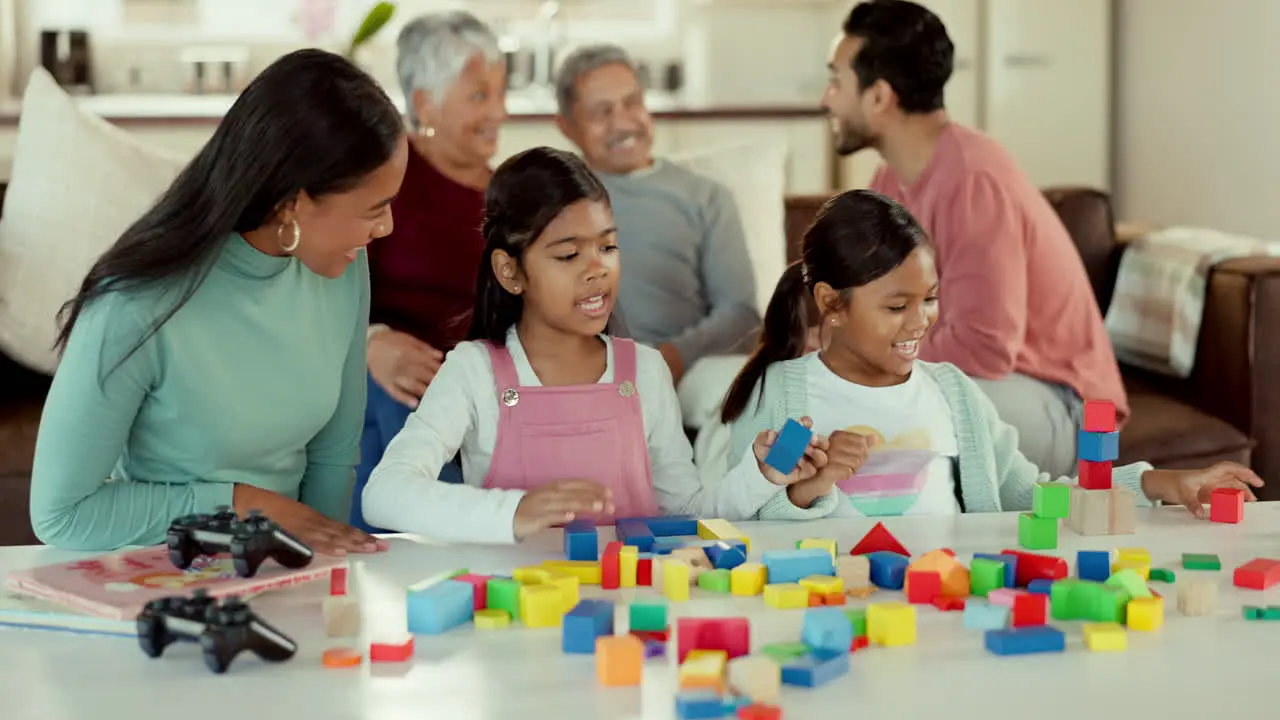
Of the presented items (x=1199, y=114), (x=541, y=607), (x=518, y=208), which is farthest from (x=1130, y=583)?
(x=1199, y=114)

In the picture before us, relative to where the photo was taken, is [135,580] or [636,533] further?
[636,533]

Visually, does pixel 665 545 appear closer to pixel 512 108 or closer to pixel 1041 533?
pixel 1041 533

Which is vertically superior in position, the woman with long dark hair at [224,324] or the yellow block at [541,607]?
the woman with long dark hair at [224,324]

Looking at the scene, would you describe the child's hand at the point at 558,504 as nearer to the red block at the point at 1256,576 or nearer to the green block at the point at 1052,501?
the green block at the point at 1052,501

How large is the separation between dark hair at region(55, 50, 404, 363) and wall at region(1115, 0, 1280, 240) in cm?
405

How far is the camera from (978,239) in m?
2.67

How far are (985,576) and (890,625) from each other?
0.18 metres

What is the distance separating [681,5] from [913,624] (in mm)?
5423

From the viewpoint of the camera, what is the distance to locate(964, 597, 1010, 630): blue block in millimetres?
1268

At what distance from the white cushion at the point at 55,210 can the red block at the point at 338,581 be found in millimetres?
1740

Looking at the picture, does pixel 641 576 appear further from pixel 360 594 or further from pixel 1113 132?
pixel 1113 132

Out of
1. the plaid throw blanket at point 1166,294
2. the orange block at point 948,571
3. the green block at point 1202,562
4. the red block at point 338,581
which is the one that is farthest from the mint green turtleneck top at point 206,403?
the plaid throw blanket at point 1166,294

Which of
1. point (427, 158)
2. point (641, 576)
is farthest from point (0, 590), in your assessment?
point (427, 158)

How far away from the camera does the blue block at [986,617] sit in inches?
49.9
